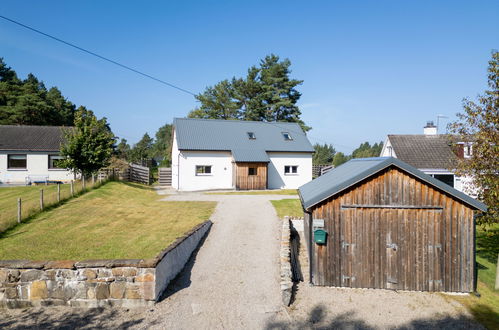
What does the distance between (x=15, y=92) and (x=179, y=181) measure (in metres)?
40.8

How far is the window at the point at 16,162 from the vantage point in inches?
1084

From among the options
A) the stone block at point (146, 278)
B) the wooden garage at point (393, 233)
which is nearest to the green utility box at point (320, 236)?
the wooden garage at point (393, 233)

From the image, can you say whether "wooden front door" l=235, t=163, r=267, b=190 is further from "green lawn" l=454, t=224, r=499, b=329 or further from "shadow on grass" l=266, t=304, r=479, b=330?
"shadow on grass" l=266, t=304, r=479, b=330

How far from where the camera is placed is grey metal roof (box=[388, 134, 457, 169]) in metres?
23.9

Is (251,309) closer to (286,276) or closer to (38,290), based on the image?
(286,276)

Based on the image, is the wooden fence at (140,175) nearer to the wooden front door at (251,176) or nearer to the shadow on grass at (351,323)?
the wooden front door at (251,176)

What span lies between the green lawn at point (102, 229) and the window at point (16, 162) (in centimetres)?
1398

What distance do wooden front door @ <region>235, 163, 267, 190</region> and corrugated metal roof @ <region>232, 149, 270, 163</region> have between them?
48cm

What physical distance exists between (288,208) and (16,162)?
2626 centimetres

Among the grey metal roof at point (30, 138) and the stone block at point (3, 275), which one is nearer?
the stone block at point (3, 275)

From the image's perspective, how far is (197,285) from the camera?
829cm

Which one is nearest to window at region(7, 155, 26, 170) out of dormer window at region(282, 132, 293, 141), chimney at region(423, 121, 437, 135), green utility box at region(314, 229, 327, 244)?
dormer window at region(282, 132, 293, 141)

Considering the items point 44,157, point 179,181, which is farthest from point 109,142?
point 44,157

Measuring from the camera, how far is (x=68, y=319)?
21.6 ft
